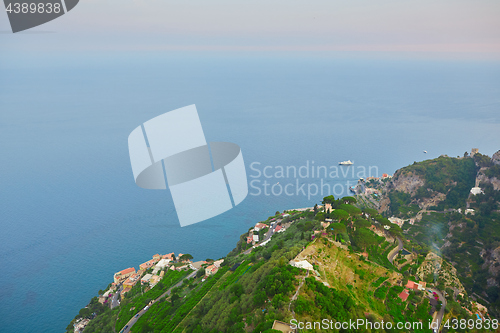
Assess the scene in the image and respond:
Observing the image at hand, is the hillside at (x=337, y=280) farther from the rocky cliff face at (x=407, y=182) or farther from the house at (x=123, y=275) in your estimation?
the rocky cliff face at (x=407, y=182)

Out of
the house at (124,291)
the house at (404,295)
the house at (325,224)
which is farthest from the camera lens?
the house at (124,291)

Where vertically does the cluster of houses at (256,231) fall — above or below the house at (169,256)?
above

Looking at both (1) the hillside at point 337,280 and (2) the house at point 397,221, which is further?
(2) the house at point 397,221

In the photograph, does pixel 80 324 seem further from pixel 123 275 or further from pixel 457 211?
pixel 457 211

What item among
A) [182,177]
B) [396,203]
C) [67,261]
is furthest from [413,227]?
[67,261]

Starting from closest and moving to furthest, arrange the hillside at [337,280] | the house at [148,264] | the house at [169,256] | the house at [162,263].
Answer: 1. the hillside at [337,280]
2. the house at [162,263]
3. the house at [148,264]
4. the house at [169,256]

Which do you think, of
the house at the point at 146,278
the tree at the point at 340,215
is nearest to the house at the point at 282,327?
the tree at the point at 340,215

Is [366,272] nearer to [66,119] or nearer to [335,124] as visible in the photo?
[335,124]
